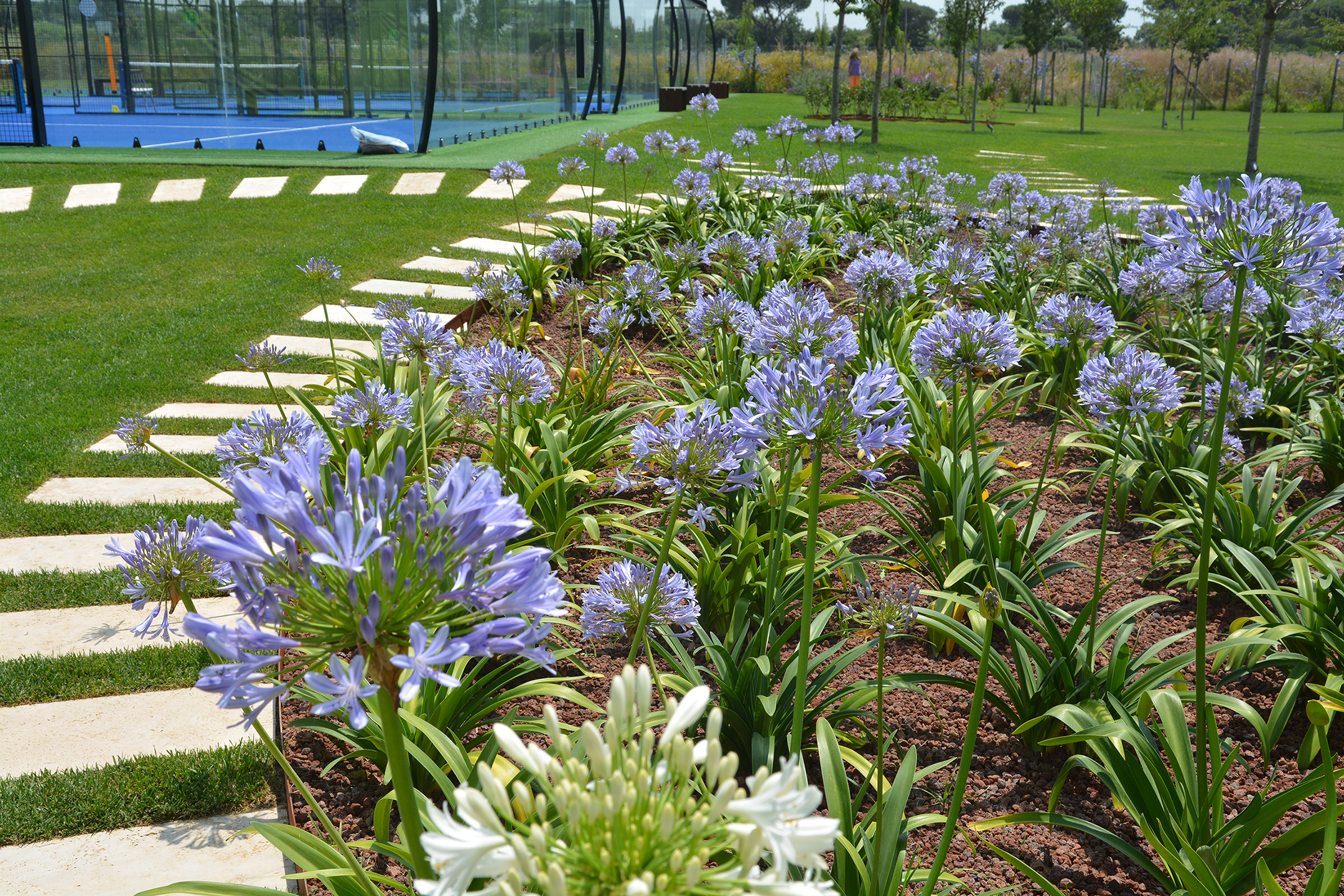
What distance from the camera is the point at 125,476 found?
4480mm

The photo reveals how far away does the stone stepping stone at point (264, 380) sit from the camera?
5.57 m

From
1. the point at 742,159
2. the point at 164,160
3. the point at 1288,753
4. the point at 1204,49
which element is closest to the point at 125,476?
the point at 1288,753

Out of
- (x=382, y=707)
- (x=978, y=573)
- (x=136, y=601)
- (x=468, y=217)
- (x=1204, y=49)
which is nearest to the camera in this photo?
(x=382, y=707)

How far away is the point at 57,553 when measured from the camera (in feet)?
12.4

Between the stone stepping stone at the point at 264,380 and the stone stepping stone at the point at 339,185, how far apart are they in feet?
19.3

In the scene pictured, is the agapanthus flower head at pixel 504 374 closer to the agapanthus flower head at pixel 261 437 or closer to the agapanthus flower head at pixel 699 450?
the agapanthus flower head at pixel 261 437

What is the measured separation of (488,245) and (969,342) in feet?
23.0

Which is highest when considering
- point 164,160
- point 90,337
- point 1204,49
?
point 1204,49

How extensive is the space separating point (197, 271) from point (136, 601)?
7.08m

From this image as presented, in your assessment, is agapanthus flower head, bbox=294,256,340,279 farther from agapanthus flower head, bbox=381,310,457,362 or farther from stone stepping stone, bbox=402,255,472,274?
stone stepping stone, bbox=402,255,472,274

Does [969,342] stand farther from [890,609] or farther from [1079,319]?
[1079,319]

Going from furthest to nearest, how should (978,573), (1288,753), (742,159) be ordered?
(742,159) → (978,573) → (1288,753)

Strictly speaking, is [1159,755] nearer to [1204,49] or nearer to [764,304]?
[764,304]

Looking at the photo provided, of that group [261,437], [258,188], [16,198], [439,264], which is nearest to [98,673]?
[261,437]
